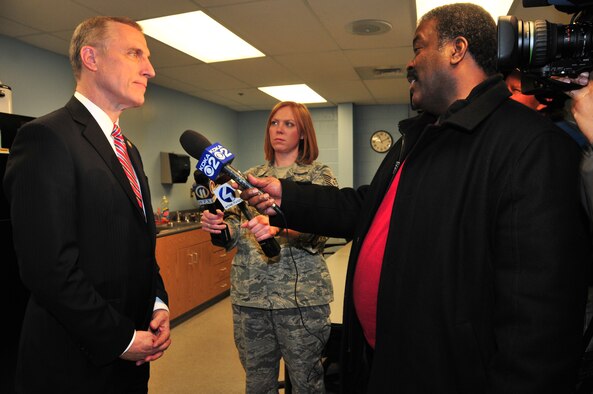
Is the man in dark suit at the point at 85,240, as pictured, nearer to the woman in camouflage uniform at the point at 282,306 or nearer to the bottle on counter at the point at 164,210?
the woman in camouflage uniform at the point at 282,306

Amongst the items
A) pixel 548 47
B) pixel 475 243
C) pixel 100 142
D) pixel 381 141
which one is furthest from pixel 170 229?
pixel 381 141

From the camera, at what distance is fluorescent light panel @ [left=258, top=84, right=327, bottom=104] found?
204 inches

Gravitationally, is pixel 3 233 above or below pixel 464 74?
below

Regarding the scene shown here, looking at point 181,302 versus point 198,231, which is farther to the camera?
point 198,231

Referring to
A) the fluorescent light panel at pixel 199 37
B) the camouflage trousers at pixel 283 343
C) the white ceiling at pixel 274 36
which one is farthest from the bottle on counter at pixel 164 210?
the camouflage trousers at pixel 283 343

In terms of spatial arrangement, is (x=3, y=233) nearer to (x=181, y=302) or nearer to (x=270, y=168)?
(x=270, y=168)

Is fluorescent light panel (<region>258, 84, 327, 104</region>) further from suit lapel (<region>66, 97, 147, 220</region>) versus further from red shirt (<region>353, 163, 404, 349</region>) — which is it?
red shirt (<region>353, 163, 404, 349</region>)

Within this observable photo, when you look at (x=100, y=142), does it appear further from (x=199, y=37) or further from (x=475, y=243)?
(x=199, y=37)

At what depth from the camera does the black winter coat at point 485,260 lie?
0.77 m

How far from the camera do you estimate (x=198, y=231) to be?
436 centimetres

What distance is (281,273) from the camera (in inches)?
67.4

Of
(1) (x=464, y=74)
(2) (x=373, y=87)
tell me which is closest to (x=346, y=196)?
(1) (x=464, y=74)

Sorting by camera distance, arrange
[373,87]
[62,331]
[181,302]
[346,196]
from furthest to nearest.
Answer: [373,87] < [181,302] < [346,196] < [62,331]

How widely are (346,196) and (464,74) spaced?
580mm
